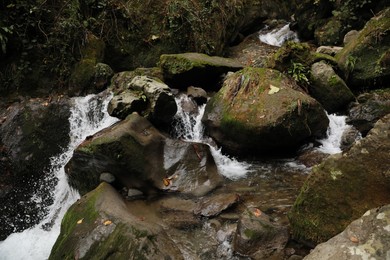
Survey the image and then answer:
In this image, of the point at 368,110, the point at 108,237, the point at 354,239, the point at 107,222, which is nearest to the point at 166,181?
the point at 107,222

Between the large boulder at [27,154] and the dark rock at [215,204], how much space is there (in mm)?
3168

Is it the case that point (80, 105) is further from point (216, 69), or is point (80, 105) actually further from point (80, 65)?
point (216, 69)

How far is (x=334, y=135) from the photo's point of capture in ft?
23.7

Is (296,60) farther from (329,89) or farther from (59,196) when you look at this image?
(59,196)

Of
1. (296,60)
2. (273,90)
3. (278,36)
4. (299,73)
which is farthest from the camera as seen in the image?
(278,36)

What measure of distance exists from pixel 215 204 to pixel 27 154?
14.3 ft

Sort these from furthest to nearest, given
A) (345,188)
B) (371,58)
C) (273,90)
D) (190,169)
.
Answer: (371,58), (273,90), (190,169), (345,188)

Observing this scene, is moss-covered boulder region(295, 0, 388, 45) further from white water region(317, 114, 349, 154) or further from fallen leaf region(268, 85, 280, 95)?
fallen leaf region(268, 85, 280, 95)

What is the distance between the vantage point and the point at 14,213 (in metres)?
6.52

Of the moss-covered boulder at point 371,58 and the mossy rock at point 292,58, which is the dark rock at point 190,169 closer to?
the mossy rock at point 292,58

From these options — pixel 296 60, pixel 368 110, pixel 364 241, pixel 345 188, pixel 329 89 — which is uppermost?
pixel 364 241

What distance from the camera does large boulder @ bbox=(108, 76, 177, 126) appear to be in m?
7.07

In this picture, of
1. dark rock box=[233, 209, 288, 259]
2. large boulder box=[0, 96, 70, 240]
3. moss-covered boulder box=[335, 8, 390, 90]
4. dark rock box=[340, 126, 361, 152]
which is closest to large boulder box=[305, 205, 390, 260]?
dark rock box=[233, 209, 288, 259]

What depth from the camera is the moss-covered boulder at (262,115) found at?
6.43m
